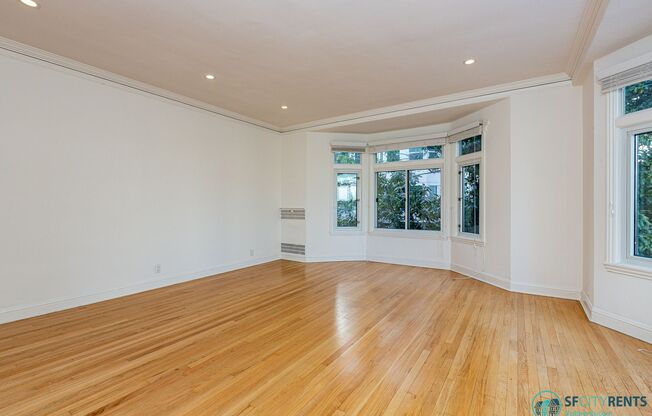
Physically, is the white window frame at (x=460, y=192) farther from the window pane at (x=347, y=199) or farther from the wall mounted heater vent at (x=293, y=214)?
the wall mounted heater vent at (x=293, y=214)

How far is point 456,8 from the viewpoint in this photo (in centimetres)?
252

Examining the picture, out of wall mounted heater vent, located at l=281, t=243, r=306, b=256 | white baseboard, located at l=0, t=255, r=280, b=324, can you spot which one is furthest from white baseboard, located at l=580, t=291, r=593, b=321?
white baseboard, located at l=0, t=255, r=280, b=324

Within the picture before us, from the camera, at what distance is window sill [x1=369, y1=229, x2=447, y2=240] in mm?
5562

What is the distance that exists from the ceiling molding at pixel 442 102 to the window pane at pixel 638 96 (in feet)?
3.32

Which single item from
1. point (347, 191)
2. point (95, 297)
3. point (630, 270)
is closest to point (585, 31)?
point (630, 270)

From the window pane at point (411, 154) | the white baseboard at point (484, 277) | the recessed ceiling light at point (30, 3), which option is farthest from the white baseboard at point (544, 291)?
the recessed ceiling light at point (30, 3)

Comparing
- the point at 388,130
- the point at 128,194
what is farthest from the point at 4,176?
the point at 388,130

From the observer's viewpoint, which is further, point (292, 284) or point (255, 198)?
point (255, 198)

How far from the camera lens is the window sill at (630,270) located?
2.64m

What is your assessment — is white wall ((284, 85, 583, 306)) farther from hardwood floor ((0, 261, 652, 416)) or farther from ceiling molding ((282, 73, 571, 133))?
hardwood floor ((0, 261, 652, 416))

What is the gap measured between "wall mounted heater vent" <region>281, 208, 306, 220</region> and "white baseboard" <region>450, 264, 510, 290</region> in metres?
3.13

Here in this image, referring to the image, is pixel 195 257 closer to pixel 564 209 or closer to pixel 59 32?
pixel 59 32

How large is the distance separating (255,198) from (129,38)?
3.44m

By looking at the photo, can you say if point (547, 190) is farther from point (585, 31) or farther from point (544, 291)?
point (585, 31)
